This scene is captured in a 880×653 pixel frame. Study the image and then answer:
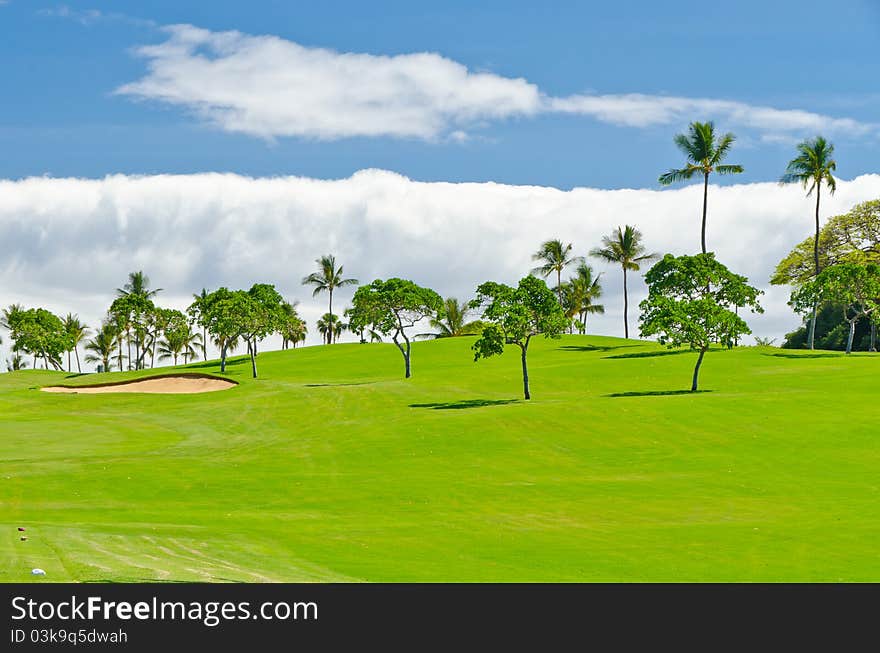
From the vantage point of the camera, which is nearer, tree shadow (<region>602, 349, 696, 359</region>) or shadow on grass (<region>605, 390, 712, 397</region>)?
shadow on grass (<region>605, 390, 712, 397</region>)

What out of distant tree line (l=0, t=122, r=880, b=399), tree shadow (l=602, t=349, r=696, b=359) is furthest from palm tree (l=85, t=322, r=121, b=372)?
tree shadow (l=602, t=349, r=696, b=359)

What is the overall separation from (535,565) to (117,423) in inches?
1724

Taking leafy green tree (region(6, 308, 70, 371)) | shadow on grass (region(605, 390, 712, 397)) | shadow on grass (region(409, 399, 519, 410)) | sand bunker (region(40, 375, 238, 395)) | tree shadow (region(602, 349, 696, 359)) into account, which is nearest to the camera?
shadow on grass (region(409, 399, 519, 410))

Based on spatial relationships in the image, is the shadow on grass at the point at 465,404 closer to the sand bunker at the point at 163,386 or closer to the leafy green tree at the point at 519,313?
the leafy green tree at the point at 519,313

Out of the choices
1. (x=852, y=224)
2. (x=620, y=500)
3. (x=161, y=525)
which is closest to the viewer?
(x=161, y=525)

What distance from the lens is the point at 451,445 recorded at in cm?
4650

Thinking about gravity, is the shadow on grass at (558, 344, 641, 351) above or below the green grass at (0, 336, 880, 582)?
above

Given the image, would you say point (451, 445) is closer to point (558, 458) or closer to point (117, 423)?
point (558, 458)

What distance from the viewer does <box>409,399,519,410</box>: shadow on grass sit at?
2431 inches

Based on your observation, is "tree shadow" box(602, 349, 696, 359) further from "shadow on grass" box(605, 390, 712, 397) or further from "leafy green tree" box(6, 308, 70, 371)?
"leafy green tree" box(6, 308, 70, 371)

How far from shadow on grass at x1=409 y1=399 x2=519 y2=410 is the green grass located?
303 mm

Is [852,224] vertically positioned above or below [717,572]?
above

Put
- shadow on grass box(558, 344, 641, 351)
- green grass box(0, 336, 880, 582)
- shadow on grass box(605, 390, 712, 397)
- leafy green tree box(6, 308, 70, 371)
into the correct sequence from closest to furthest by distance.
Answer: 1. green grass box(0, 336, 880, 582)
2. shadow on grass box(605, 390, 712, 397)
3. shadow on grass box(558, 344, 641, 351)
4. leafy green tree box(6, 308, 70, 371)
